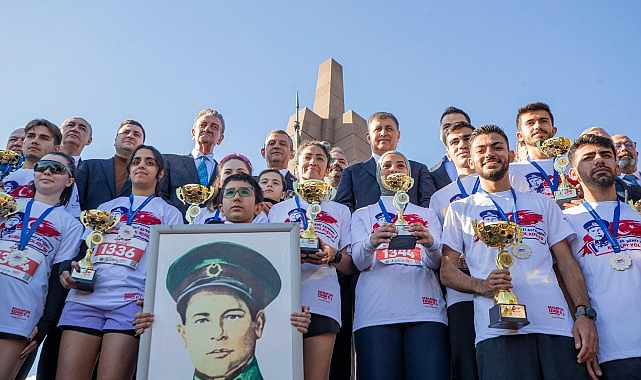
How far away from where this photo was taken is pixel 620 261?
14.6 ft

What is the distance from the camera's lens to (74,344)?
176 inches

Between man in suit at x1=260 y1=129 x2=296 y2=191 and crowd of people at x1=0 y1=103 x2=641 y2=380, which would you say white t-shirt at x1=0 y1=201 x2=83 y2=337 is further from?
man in suit at x1=260 y1=129 x2=296 y2=191

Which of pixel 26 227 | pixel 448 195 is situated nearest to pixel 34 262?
pixel 26 227

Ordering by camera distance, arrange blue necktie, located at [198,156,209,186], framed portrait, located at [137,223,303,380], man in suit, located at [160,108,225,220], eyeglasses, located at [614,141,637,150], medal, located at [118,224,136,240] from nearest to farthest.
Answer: framed portrait, located at [137,223,303,380], medal, located at [118,224,136,240], man in suit, located at [160,108,225,220], blue necktie, located at [198,156,209,186], eyeglasses, located at [614,141,637,150]

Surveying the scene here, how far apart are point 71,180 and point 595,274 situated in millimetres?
4661

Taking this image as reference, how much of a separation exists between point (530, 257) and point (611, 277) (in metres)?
0.64

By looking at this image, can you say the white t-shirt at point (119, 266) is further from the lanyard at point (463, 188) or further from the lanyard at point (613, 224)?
the lanyard at point (613, 224)

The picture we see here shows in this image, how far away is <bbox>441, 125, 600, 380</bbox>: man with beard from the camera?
157 inches

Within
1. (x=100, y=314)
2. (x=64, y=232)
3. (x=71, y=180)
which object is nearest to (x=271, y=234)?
(x=100, y=314)

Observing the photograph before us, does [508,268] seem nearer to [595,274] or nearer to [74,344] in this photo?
[595,274]

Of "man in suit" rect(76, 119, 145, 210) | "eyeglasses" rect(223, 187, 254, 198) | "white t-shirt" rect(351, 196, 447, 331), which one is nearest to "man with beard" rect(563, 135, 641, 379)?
"white t-shirt" rect(351, 196, 447, 331)

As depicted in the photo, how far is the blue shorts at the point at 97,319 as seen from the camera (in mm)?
4535

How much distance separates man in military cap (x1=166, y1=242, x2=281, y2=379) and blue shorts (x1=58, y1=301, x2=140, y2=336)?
731 mm

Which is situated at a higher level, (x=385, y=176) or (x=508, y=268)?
(x=385, y=176)
